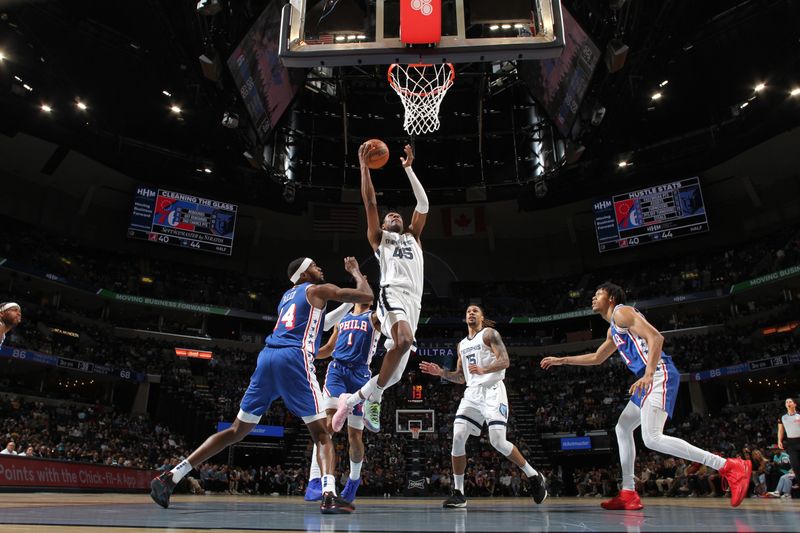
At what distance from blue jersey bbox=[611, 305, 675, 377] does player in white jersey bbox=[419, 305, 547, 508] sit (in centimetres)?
129

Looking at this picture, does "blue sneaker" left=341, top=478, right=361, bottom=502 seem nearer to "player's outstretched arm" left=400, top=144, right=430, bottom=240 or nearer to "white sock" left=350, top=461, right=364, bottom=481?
"white sock" left=350, top=461, right=364, bottom=481

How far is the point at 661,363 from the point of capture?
5.71m

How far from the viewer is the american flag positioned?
29234mm

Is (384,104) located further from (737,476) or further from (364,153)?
(737,476)

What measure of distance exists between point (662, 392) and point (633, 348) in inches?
19.1

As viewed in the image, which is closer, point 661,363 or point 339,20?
point 661,363

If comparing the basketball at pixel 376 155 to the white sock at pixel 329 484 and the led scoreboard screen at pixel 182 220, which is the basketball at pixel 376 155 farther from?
the led scoreboard screen at pixel 182 220

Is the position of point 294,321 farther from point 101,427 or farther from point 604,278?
point 604,278

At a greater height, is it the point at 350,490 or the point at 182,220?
the point at 182,220

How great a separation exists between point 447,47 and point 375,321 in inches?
137

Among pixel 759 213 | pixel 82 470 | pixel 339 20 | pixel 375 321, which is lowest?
pixel 82 470

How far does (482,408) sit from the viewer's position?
22.3ft

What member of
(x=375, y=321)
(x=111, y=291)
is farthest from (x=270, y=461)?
(x=375, y=321)

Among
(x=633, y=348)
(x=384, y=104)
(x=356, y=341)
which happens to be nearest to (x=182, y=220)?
(x=384, y=104)
